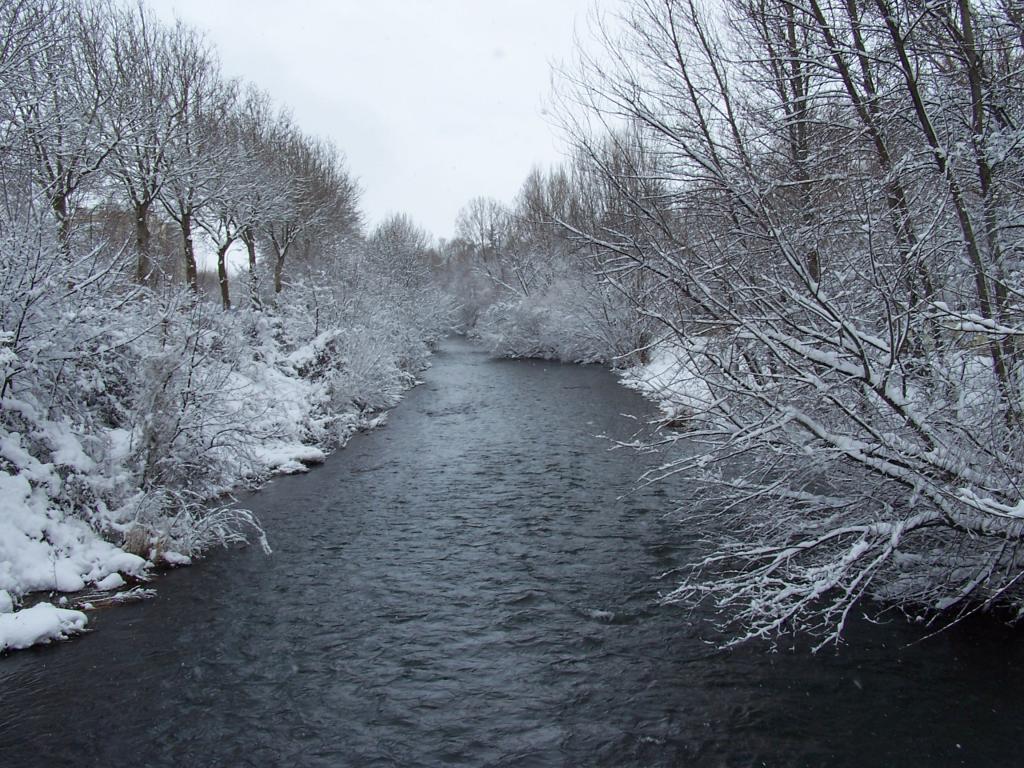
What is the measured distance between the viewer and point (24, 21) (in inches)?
448

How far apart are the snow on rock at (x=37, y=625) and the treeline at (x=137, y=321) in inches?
28.0

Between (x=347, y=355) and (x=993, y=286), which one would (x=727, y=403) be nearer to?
(x=993, y=286)

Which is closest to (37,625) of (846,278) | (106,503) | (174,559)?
(174,559)

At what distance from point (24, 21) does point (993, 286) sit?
48.2ft

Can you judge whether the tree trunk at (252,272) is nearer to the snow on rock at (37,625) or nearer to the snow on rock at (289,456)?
the snow on rock at (289,456)

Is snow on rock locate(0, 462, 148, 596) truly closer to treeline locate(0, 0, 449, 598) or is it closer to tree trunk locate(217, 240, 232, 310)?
treeline locate(0, 0, 449, 598)

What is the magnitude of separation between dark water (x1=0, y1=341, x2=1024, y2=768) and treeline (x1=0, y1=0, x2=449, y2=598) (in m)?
1.50

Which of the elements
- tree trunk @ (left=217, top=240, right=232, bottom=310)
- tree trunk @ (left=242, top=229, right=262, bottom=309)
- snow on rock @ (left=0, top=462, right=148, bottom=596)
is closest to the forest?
snow on rock @ (left=0, top=462, right=148, bottom=596)

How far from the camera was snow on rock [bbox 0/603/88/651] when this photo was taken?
6248 mm

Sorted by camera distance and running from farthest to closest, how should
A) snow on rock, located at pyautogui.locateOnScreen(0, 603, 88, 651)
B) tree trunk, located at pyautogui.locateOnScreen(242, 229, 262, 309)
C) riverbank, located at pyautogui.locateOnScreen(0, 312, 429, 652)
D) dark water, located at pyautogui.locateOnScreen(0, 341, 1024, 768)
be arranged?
1. tree trunk, located at pyautogui.locateOnScreen(242, 229, 262, 309)
2. riverbank, located at pyautogui.locateOnScreen(0, 312, 429, 652)
3. snow on rock, located at pyautogui.locateOnScreen(0, 603, 88, 651)
4. dark water, located at pyautogui.locateOnScreen(0, 341, 1024, 768)

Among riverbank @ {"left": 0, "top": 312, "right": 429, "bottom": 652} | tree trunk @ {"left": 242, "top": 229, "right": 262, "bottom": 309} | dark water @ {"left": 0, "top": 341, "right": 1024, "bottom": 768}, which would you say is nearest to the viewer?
dark water @ {"left": 0, "top": 341, "right": 1024, "bottom": 768}

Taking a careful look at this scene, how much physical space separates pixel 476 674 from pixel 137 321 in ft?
23.6

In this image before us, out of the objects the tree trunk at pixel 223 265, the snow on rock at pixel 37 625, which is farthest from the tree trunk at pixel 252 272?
the snow on rock at pixel 37 625

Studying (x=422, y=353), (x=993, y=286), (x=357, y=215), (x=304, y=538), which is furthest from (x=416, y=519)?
(x=357, y=215)
